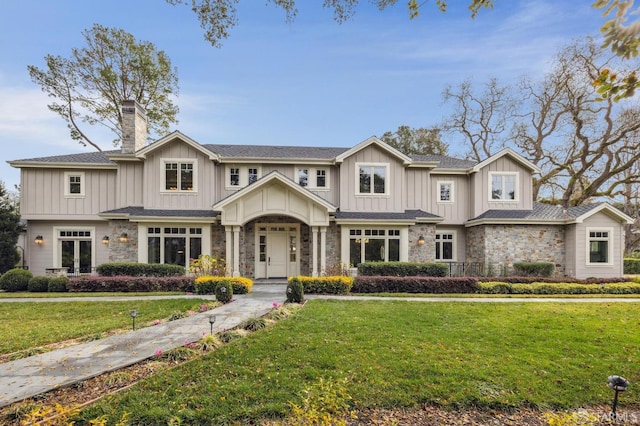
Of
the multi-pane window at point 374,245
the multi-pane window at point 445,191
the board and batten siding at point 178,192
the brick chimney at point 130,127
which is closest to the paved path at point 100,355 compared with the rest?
the multi-pane window at point 374,245

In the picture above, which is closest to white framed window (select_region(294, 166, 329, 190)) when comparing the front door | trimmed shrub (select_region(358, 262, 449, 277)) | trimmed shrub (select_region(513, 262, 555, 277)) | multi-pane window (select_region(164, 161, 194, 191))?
the front door

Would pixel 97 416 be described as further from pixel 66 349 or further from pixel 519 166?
pixel 519 166

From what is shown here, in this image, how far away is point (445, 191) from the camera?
55.4 ft

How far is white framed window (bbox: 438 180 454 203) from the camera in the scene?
663 inches

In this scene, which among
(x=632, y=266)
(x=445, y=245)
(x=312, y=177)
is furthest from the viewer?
(x=632, y=266)

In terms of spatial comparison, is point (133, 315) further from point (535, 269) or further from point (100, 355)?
point (535, 269)

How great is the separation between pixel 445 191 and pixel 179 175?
13.4 m

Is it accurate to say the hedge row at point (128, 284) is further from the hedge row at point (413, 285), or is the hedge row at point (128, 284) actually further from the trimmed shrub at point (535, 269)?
the trimmed shrub at point (535, 269)

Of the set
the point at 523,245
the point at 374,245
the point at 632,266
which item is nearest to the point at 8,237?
the point at 374,245

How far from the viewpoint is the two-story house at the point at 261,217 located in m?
14.3

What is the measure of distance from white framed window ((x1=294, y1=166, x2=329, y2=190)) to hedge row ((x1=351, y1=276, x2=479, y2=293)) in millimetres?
5540

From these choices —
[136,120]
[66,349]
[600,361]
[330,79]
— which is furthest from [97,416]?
[330,79]

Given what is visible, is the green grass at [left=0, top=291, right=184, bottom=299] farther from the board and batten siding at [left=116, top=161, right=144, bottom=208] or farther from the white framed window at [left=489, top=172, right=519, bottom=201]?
the white framed window at [left=489, top=172, right=519, bottom=201]

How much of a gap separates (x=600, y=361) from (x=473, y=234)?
11734 millimetres
